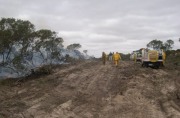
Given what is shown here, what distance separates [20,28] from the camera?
1044 inches

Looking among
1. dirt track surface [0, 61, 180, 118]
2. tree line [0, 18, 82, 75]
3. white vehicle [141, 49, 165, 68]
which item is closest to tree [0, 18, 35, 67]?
tree line [0, 18, 82, 75]

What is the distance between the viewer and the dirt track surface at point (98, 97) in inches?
590

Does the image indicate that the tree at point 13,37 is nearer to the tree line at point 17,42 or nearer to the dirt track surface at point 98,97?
the tree line at point 17,42

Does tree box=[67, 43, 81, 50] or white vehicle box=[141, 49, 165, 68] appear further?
tree box=[67, 43, 81, 50]

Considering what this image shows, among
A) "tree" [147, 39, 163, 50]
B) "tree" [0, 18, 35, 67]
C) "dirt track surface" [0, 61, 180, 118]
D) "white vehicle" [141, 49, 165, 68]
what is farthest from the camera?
"tree" [147, 39, 163, 50]

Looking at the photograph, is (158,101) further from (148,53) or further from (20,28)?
(20,28)

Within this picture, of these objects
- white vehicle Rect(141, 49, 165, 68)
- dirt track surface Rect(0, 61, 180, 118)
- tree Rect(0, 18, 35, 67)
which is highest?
tree Rect(0, 18, 35, 67)

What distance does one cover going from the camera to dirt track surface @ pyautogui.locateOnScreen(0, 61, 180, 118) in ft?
49.1

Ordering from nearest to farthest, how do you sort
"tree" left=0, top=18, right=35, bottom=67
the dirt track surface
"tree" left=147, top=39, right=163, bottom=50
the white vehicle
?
1. the dirt track surface
2. "tree" left=0, top=18, right=35, bottom=67
3. the white vehicle
4. "tree" left=147, top=39, right=163, bottom=50

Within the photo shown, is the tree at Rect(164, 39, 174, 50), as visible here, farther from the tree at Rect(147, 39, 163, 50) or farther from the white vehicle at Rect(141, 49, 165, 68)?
the white vehicle at Rect(141, 49, 165, 68)

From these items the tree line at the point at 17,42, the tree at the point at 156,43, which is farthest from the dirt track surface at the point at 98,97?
the tree at the point at 156,43

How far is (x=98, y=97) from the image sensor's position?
687 inches

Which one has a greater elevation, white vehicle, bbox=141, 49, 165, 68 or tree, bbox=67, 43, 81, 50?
tree, bbox=67, 43, 81, 50

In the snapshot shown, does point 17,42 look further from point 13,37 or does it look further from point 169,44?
point 169,44
